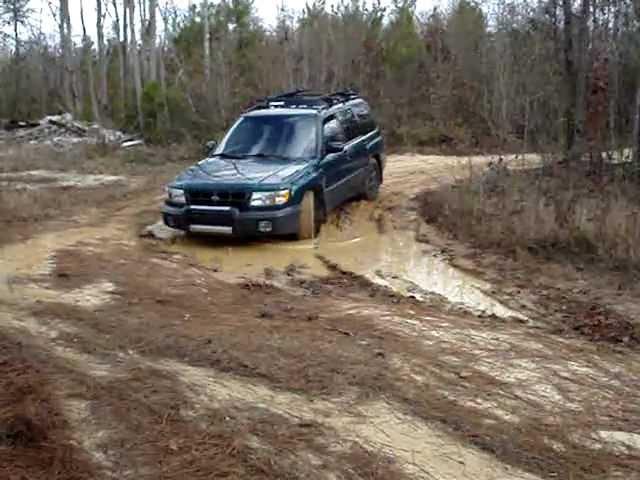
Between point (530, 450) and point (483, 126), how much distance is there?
59.2ft

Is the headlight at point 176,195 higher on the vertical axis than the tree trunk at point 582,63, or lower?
lower

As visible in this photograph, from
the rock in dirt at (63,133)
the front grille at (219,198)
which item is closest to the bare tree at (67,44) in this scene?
the rock in dirt at (63,133)

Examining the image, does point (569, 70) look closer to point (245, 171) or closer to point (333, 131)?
point (333, 131)

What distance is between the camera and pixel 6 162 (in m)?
19.4

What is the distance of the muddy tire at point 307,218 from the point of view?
401 inches

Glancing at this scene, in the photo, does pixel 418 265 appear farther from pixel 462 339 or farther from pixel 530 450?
pixel 530 450

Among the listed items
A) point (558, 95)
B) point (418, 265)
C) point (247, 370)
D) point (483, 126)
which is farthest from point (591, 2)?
point (247, 370)

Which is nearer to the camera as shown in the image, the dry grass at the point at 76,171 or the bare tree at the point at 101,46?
the dry grass at the point at 76,171

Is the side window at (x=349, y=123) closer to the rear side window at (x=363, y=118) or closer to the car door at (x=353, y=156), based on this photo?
the car door at (x=353, y=156)

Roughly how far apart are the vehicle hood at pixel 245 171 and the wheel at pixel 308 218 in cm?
37

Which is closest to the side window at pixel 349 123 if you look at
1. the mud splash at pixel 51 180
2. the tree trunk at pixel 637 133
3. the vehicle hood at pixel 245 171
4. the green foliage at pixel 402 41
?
the vehicle hood at pixel 245 171

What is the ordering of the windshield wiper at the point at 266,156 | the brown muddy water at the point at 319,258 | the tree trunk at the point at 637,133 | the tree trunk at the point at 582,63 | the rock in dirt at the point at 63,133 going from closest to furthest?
the brown muddy water at the point at 319,258 → the windshield wiper at the point at 266,156 → the tree trunk at the point at 637,133 → the tree trunk at the point at 582,63 → the rock in dirt at the point at 63,133

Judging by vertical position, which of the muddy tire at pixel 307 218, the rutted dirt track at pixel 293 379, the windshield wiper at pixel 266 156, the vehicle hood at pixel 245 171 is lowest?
the rutted dirt track at pixel 293 379

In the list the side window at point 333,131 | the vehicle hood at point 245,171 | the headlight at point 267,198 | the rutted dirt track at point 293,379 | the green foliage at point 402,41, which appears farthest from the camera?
the green foliage at point 402,41
